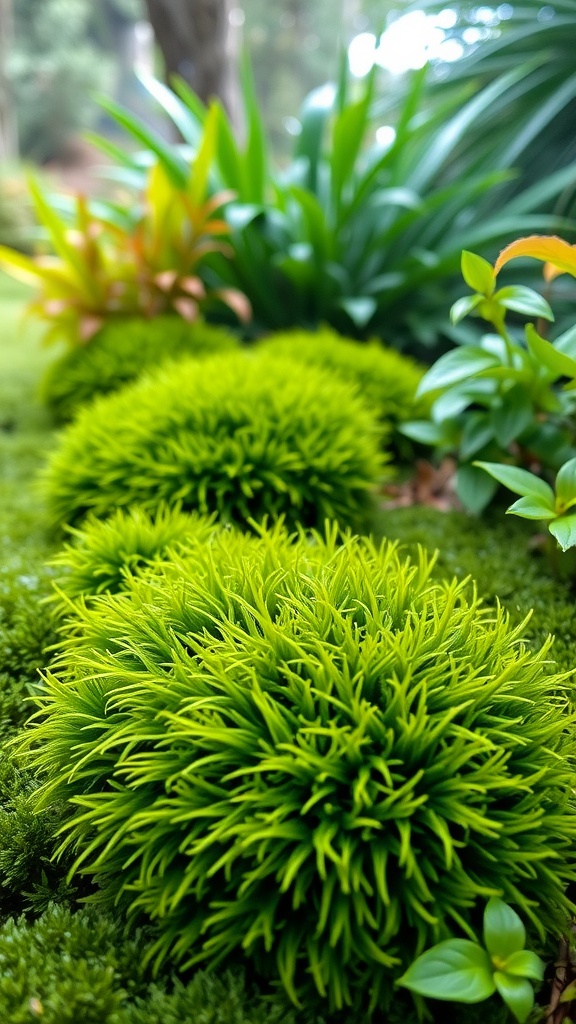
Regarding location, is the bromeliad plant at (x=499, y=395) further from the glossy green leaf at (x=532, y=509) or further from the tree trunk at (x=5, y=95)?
the tree trunk at (x=5, y=95)

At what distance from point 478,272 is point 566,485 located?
450 millimetres

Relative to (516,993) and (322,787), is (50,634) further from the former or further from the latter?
(516,993)

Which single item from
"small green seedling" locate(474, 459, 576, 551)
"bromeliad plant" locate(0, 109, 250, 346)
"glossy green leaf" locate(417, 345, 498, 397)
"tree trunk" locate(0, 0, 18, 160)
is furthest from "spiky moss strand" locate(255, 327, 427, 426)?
"tree trunk" locate(0, 0, 18, 160)

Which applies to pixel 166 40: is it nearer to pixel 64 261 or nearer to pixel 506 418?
pixel 64 261

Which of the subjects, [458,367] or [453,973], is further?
[458,367]

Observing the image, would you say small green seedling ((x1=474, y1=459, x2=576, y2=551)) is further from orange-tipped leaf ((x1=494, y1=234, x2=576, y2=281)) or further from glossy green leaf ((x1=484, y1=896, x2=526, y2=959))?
glossy green leaf ((x1=484, y1=896, x2=526, y2=959))

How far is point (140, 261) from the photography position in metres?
2.80

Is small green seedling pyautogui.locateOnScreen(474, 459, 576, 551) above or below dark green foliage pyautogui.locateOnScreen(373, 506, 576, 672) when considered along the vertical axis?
A: above

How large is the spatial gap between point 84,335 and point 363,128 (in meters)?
1.46

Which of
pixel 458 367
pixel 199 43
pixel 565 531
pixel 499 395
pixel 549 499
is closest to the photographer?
pixel 565 531

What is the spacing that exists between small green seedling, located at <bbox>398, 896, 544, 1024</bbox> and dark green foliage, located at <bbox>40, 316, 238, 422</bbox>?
6.70ft

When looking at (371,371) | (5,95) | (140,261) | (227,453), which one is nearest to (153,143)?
(140,261)

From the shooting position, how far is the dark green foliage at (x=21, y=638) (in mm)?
1187

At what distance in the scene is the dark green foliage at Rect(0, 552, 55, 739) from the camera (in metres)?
1.19
